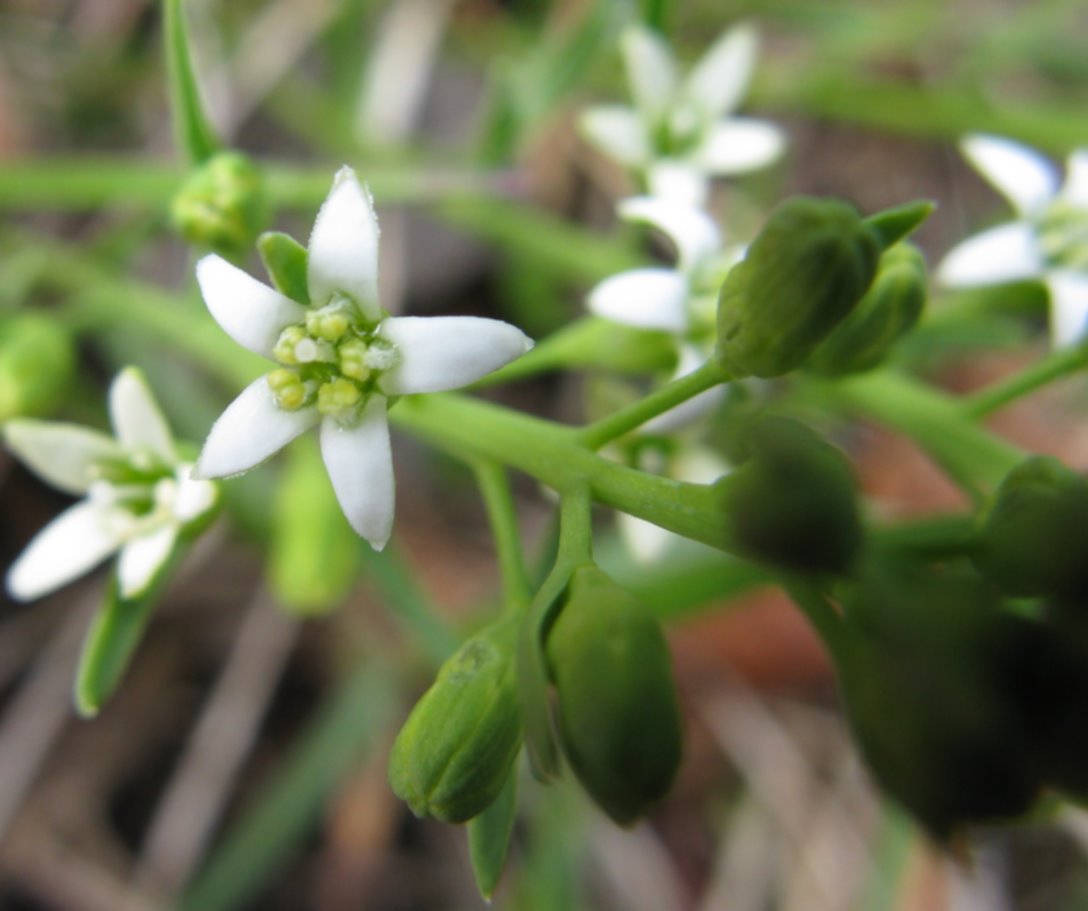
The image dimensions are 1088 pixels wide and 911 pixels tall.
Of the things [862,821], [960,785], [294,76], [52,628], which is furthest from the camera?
[294,76]

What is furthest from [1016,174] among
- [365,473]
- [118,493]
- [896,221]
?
[118,493]

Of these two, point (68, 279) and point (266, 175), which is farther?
point (68, 279)

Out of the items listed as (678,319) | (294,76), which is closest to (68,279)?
(294,76)

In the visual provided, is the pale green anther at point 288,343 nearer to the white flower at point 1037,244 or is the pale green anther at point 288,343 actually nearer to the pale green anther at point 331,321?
the pale green anther at point 331,321

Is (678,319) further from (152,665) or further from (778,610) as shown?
(152,665)

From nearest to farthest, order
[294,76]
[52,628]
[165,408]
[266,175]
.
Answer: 1. [266,175]
2. [165,408]
3. [52,628]
4. [294,76]

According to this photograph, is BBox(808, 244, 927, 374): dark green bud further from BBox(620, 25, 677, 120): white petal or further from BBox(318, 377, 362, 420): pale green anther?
BBox(620, 25, 677, 120): white petal

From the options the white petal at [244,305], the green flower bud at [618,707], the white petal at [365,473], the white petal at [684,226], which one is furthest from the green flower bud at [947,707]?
the white petal at [684,226]

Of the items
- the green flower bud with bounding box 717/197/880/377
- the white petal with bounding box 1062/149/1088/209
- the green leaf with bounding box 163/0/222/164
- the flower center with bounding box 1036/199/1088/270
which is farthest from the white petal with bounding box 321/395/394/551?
the white petal with bounding box 1062/149/1088/209
